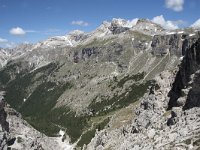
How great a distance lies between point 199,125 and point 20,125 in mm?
77949

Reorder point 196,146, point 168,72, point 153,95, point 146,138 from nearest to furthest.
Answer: point 196,146 < point 146,138 < point 153,95 < point 168,72

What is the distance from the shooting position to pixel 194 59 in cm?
10938

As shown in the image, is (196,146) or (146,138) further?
(146,138)

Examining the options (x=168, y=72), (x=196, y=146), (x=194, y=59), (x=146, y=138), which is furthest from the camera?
(x=168, y=72)

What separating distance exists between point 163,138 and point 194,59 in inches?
1628

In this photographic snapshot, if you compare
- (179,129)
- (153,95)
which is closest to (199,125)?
(179,129)

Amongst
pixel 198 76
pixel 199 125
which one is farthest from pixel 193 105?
pixel 199 125

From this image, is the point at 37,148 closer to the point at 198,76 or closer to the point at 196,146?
the point at 198,76

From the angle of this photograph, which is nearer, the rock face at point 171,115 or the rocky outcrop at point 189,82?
the rock face at point 171,115

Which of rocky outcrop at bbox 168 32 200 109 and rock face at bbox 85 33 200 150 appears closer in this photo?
rock face at bbox 85 33 200 150

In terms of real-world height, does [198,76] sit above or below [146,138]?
above

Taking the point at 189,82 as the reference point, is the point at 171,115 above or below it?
below

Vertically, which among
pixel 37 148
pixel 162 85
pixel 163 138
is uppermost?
pixel 162 85

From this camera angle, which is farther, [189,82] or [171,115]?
[189,82]
